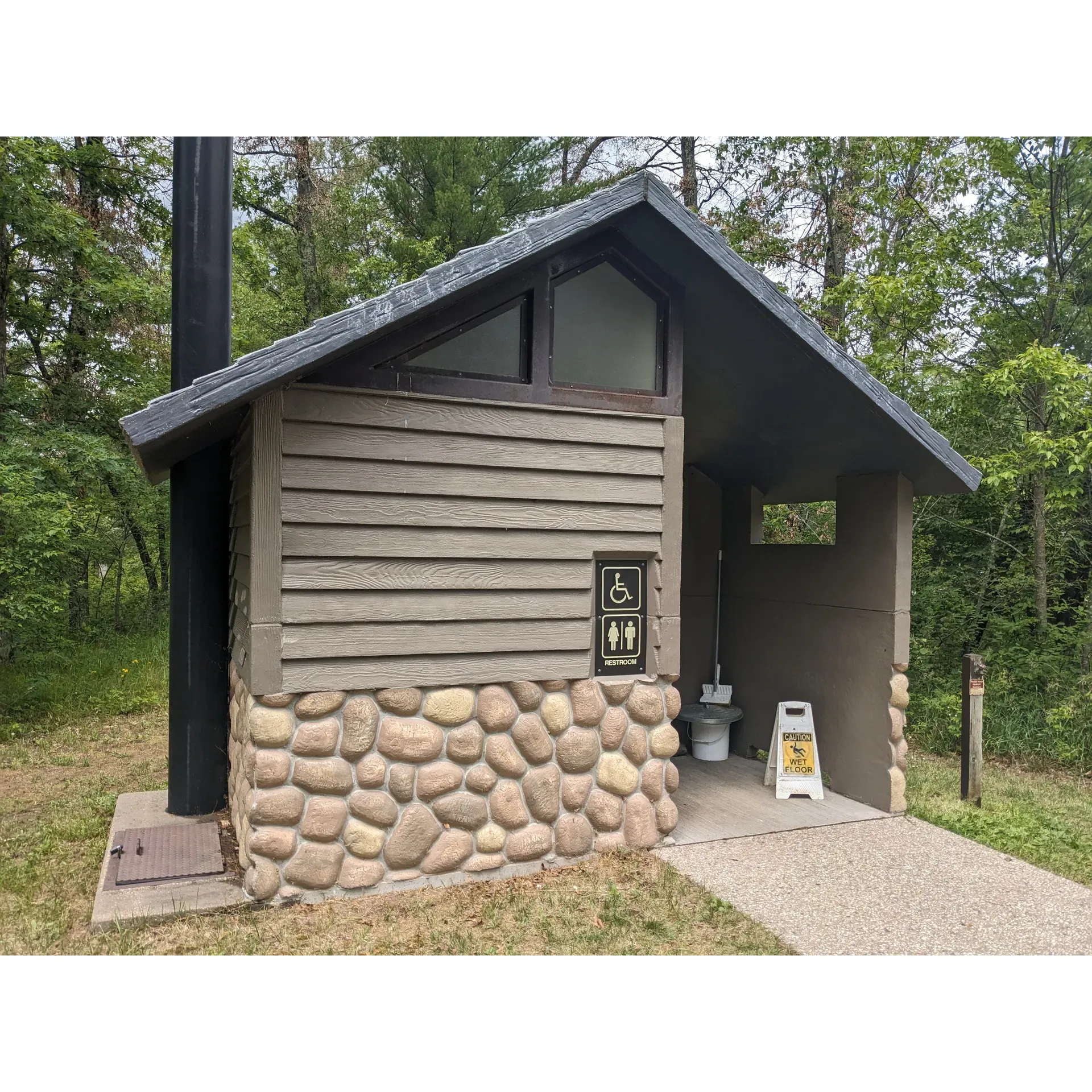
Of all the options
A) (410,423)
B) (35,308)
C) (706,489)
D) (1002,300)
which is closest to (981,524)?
(1002,300)

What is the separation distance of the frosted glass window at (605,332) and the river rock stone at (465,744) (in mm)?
2022

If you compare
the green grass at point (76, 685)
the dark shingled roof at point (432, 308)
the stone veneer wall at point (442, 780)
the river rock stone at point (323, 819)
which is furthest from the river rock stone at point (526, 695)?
the green grass at point (76, 685)

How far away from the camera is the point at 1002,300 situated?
962 centimetres


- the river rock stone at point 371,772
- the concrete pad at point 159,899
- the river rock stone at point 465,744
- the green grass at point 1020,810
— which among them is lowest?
the green grass at point 1020,810

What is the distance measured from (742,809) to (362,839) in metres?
2.82

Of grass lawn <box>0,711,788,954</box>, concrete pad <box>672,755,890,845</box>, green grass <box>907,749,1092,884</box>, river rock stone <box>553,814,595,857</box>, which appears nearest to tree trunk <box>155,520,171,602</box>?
grass lawn <box>0,711,788,954</box>

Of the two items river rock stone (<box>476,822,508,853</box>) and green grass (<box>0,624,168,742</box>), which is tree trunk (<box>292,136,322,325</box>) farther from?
river rock stone (<box>476,822,508,853</box>)

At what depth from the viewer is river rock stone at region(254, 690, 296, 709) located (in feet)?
14.0

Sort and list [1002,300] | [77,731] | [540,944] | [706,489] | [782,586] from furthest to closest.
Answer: [1002,300]
[77,731]
[706,489]
[782,586]
[540,944]

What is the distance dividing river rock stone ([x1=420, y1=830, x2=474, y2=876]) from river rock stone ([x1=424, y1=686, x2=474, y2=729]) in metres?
0.60

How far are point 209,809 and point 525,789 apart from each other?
7.91 ft

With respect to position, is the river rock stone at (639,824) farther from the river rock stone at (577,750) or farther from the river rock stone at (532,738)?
the river rock stone at (532,738)

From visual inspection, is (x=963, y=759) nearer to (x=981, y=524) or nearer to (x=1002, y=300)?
(x=981, y=524)

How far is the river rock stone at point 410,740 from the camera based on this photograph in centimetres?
451
